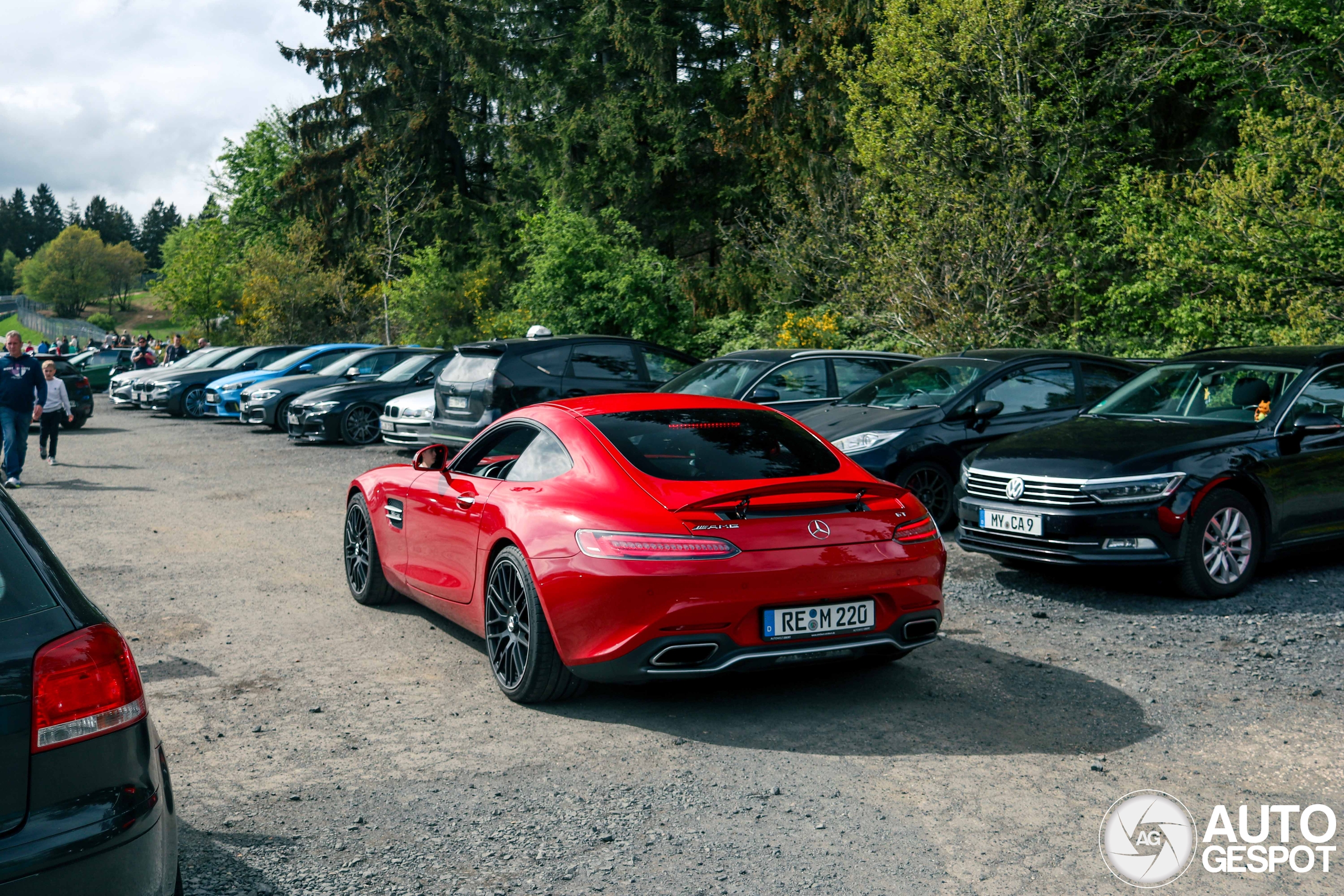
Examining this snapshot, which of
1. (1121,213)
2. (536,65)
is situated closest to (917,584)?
(1121,213)

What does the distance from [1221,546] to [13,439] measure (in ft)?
45.7

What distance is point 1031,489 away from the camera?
7676 mm

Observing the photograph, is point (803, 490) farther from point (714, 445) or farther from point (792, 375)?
point (792, 375)

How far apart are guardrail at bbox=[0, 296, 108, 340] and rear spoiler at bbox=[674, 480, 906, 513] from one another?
108 meters

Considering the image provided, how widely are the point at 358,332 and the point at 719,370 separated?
3186cm

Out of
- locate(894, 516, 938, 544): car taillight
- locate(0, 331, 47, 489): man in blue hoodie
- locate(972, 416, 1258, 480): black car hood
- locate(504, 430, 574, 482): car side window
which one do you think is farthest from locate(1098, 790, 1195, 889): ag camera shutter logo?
locate(0, 331, 47, 489): man in blue hoodie

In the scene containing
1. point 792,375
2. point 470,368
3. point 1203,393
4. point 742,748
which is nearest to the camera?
point 742,748

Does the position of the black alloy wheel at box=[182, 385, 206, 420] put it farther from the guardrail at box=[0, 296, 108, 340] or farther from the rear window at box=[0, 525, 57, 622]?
the guardrail at box=[0, 296, 108, 340]

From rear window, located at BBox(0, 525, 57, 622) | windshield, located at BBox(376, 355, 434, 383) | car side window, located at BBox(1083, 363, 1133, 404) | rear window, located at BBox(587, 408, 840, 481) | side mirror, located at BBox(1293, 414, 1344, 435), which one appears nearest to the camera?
rear window, located at BBox(0, 525, 57, 622)

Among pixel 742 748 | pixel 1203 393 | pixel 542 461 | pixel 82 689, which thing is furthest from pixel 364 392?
pixel 82 689

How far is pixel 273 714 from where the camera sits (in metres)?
5.29

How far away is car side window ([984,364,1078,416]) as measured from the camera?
10625mm

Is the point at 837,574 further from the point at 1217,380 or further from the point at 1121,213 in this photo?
the point at 1121,213

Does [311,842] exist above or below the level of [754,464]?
→ below
